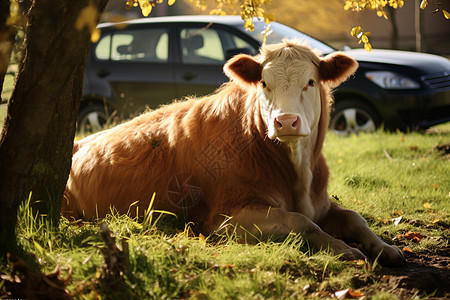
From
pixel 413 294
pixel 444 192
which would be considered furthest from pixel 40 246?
pixel 444 192

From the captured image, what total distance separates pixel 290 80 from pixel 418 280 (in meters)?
1.66

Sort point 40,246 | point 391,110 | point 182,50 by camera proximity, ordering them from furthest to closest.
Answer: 1. point 182,50
2. point 391,110
3. point 40,246

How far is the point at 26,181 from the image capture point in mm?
3340

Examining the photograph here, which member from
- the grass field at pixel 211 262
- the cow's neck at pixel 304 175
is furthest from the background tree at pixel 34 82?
the cow's neck at pixel 304 175

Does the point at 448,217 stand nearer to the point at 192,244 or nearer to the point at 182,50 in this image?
the point at 192,244

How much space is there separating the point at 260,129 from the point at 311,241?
95 cm

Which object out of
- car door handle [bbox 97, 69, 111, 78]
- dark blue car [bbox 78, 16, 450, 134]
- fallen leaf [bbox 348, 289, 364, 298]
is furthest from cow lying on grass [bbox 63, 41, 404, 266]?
car door handle [bbox 97, 69, 111, 78]

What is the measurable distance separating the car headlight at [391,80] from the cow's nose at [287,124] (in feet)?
15.4

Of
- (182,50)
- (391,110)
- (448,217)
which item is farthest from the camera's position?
(182,50)

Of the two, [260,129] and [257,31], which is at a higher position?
[257,31]

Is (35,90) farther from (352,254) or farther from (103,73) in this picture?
(103,73)

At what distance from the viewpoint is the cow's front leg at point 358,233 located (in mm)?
3907

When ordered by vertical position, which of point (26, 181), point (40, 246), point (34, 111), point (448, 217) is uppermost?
point (34, 111)

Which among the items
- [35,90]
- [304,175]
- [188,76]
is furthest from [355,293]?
[188,76]
